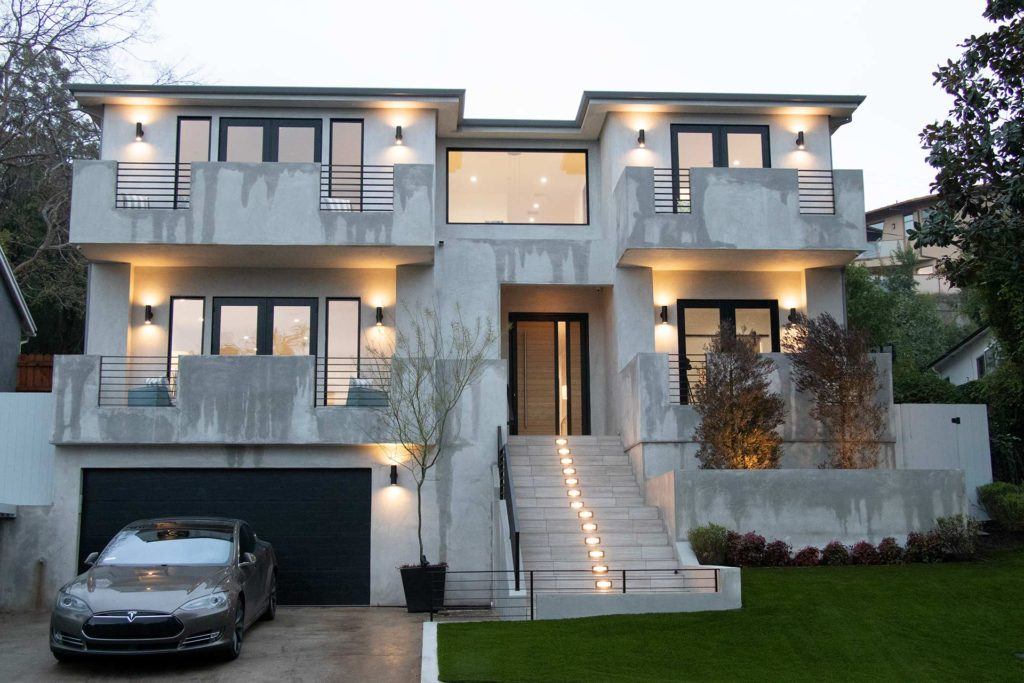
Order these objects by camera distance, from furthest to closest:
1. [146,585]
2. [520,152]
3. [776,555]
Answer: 1. [520,152]
2. [776,555]
3. [146,585]

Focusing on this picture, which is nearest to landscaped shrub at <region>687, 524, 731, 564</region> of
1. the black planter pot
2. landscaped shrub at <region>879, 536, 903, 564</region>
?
landscaped shrub at <region>879, 536, 903, 564</region>

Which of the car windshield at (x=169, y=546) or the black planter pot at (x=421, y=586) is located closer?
the car windshield at (x=169, y=546)

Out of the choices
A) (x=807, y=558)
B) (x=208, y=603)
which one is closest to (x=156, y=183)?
(x=208, y=603)

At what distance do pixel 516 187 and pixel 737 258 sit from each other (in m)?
4.59

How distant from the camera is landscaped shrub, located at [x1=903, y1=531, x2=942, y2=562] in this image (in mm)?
15023

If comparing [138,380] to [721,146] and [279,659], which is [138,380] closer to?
[279,659]

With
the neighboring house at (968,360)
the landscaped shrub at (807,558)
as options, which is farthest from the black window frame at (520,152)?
the neighboring house at (968,360)

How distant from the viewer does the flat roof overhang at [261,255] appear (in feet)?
60.1

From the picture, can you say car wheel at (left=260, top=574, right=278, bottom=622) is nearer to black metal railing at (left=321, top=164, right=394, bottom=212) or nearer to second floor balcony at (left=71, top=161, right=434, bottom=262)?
second floor balcony at (left=71, top=161, right=434, bottom=262)

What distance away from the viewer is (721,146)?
20.4 metres

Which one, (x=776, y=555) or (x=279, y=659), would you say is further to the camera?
(x=776, y=555)

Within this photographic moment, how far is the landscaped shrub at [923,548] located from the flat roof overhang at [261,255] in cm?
922

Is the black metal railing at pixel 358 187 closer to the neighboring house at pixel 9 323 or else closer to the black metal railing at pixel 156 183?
the black metal railing at pixel 156 183

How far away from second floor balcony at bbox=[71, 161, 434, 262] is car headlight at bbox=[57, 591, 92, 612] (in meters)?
8.27
